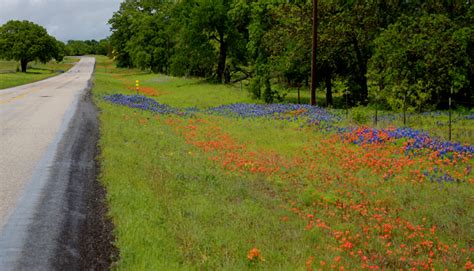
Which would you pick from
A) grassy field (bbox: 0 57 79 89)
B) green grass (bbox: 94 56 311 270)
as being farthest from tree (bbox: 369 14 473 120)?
grassy field (bbox: 0 57 79 89)

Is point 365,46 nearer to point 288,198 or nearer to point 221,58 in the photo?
point 221,58

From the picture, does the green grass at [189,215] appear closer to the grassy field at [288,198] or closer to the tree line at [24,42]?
the grassy field at [288,198]

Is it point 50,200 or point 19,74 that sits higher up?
point 19,74

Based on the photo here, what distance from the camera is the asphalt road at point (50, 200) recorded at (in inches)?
219

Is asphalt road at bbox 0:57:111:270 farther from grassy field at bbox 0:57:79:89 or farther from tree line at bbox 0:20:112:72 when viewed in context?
tree line at bbox 0:20:112:72

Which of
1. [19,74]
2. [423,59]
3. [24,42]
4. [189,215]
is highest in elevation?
[24,42]

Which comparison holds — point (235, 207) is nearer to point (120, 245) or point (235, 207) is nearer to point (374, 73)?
point (120, 245)

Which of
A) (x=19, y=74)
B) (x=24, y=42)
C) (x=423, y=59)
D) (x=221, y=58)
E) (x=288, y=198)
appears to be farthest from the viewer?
(x=24, y=42)

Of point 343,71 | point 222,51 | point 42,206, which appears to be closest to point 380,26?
point 343,71

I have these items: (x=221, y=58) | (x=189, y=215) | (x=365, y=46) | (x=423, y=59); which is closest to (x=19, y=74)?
(x=221, y=58)

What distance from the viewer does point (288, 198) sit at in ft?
29.0

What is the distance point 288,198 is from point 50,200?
180 inches

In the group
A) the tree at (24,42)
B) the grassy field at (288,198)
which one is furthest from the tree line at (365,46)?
the tree at (24,42)

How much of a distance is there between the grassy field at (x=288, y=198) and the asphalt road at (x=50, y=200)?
16.1 inches
